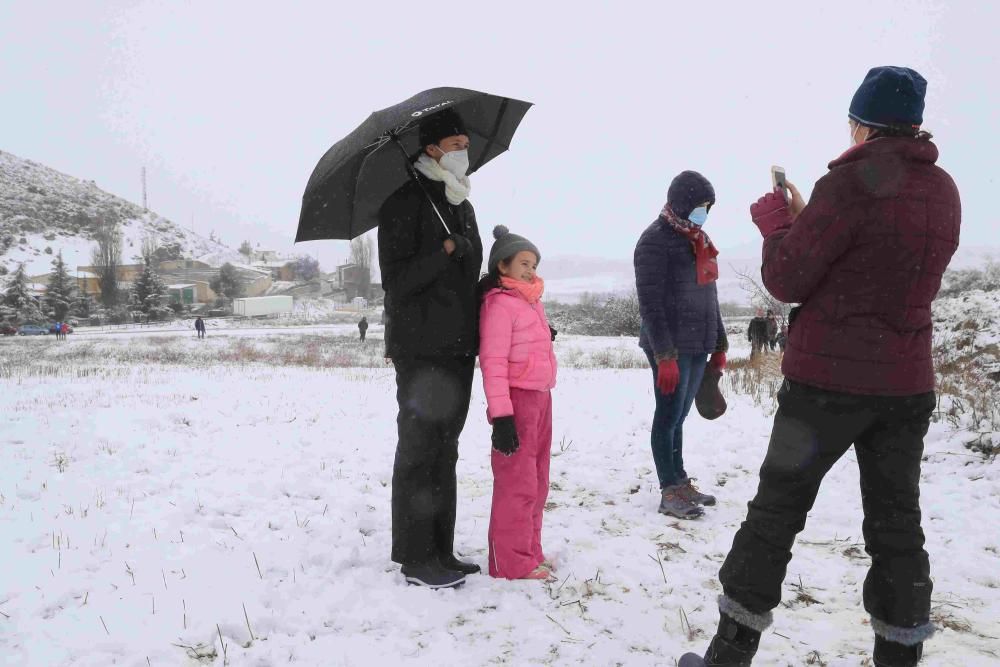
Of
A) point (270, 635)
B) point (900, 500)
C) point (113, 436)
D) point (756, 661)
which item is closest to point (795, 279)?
point (900, 500)

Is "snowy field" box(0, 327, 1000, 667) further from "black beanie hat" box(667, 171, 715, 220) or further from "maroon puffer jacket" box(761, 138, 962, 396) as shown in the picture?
"black beanie hat" box(667, 171, 715, 220)

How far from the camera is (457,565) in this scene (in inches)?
132

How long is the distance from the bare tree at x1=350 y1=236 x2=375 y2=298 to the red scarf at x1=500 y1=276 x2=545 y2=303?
83897mm

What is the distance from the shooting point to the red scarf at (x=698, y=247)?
4.20m

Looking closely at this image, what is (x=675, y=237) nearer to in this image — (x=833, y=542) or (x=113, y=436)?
(x=833, y=542)

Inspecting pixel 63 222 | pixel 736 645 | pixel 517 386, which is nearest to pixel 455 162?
pixel 517 386

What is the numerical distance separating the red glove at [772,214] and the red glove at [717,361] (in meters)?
2.35

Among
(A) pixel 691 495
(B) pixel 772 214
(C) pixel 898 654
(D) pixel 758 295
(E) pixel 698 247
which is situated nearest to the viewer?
(C) pixel 898 654

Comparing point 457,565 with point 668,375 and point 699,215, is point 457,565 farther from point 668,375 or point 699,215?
point 699,215

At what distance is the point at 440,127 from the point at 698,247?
2111 mm

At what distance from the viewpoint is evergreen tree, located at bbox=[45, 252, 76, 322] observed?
50469mm

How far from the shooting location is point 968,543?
3.64m

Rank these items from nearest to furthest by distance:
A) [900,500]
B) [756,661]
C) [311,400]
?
[900,500]
[756,661]
[311,400]

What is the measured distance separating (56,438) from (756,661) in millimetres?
7416
